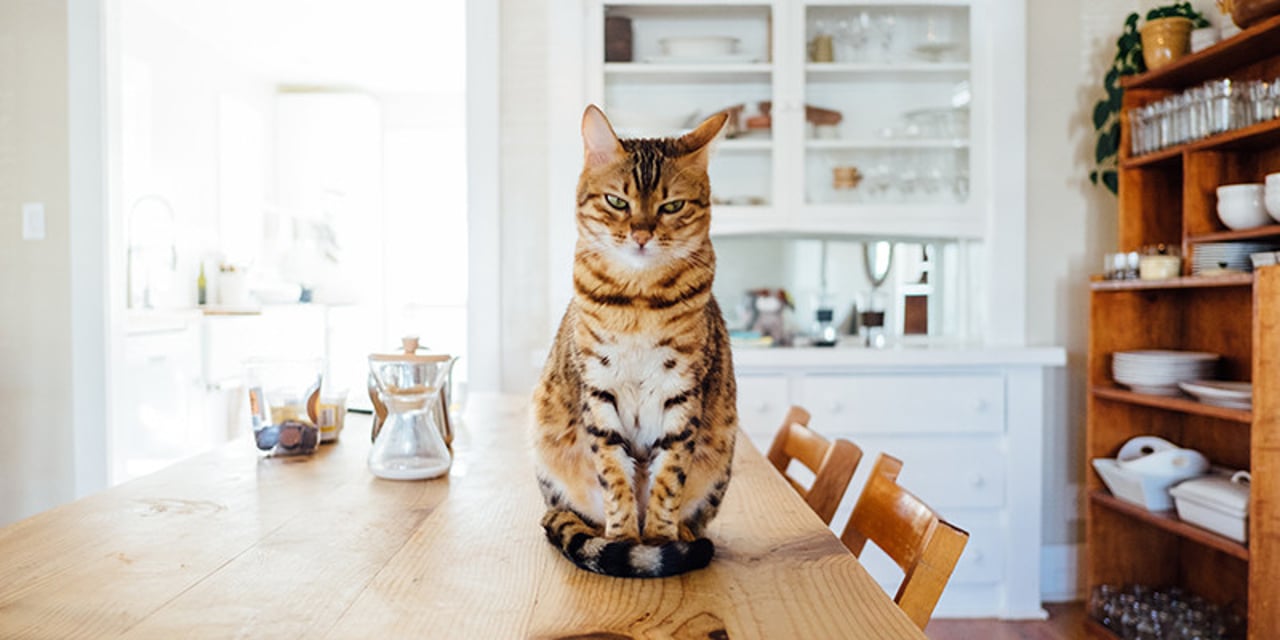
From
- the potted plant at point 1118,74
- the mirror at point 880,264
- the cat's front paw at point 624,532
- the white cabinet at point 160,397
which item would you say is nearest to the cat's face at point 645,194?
the cat's front paw at point 624,532

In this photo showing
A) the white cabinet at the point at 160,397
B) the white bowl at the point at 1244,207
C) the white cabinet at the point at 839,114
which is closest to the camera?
the white bowl at the point at 1244,207

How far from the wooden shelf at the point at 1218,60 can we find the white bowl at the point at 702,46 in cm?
123

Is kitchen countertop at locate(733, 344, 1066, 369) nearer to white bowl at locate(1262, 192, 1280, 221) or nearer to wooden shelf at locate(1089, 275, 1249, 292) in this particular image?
wooden shelf at locate(1089, 275, 1249, 292)

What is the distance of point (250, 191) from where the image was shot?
5.88 meters

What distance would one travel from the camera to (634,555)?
0.78m

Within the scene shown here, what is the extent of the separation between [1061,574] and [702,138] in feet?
9.07

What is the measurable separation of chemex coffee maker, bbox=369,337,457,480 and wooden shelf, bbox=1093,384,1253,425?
1894mm

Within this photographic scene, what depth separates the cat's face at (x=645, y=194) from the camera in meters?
0.81

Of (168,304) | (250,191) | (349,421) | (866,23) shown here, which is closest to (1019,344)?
(866,23)

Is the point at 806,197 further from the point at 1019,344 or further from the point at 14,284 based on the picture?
the point at 14,284

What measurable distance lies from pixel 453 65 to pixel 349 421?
4794mm

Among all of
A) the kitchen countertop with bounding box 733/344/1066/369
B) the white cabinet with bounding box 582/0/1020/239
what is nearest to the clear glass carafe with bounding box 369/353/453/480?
the kitchen countertop with bounding box 733/344/1066/369

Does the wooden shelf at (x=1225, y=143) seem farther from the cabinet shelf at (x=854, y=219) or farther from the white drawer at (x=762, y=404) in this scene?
the white drawer at (x=762, y=404)

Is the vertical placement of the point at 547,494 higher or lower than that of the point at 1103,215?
lower
